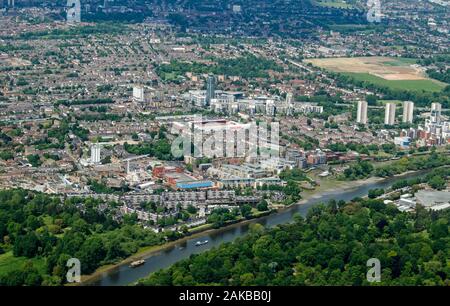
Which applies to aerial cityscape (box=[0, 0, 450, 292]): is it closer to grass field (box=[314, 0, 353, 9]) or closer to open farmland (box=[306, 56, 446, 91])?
open farmland (box=[306, 56, 446, 91])

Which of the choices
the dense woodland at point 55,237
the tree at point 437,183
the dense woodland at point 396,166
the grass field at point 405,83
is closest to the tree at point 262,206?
the dense woodland at point 55,237

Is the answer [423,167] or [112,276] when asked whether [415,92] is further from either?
[112,276]

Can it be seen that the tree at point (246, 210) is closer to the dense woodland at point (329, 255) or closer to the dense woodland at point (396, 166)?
the dense woodland at point (329, 255)

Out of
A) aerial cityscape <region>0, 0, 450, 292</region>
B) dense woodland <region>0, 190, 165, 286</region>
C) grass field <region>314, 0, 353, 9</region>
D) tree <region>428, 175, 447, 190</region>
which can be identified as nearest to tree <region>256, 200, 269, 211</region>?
aerial cityscape <region>0, 0, 450, 292</region>

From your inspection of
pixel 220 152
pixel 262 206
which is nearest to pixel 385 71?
pixel 220 152

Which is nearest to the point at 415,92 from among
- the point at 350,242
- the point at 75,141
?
the point at 75,141

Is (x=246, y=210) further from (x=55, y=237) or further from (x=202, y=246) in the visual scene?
(x=55, y=237)
